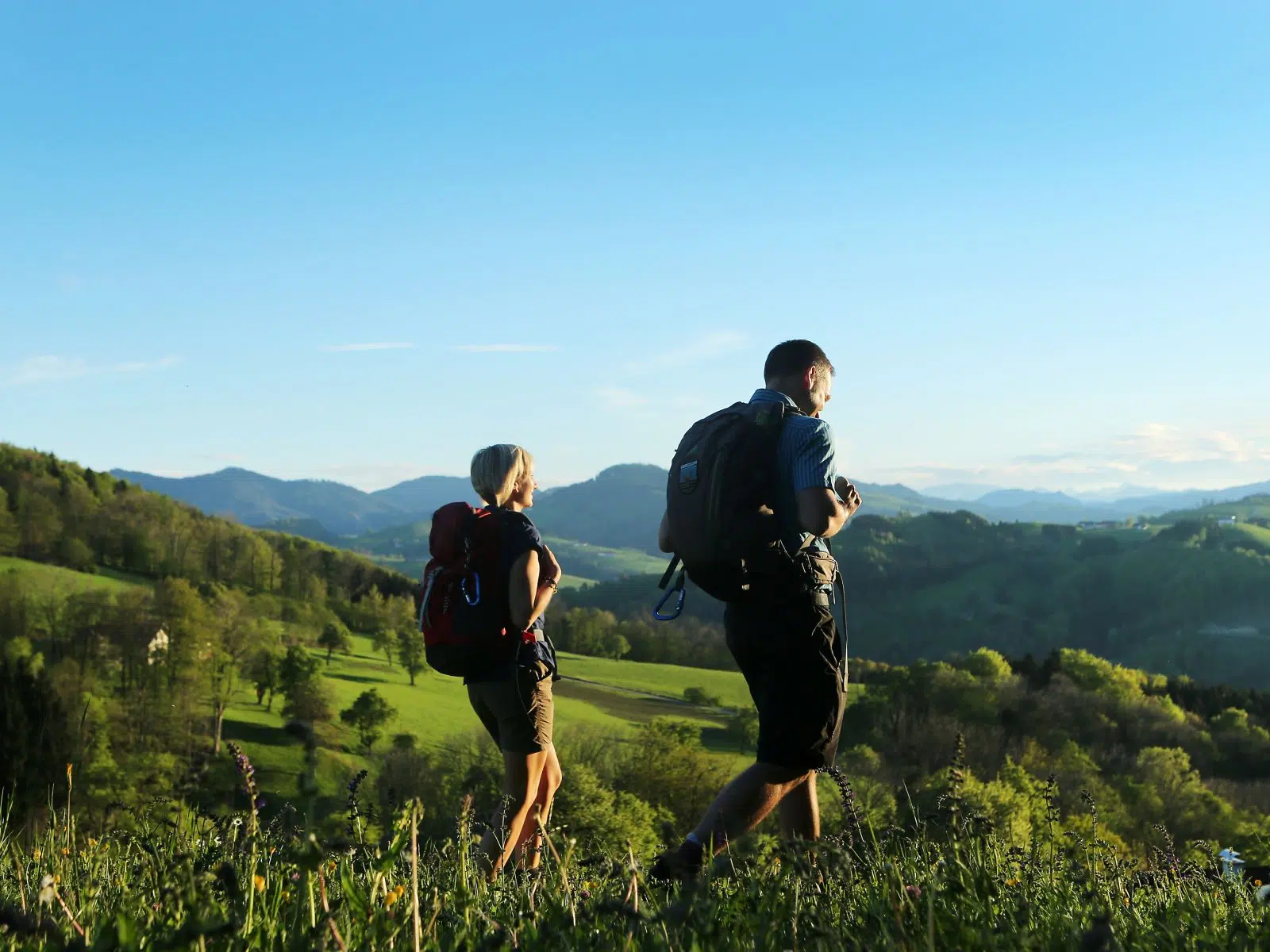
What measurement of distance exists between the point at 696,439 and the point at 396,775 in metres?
47.9

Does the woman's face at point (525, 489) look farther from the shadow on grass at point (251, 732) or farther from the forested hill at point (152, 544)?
the forested hill at point (152, 544)

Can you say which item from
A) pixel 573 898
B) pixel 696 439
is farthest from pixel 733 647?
pixel 573 898

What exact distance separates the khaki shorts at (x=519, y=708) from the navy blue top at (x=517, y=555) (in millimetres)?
29

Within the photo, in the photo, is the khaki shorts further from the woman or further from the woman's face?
the woman's face

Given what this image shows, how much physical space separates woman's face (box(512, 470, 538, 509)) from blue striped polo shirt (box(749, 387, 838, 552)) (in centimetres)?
158

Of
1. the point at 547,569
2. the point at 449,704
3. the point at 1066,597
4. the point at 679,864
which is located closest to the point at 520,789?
the point at 547,569

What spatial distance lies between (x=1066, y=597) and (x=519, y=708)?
15782 centimetres

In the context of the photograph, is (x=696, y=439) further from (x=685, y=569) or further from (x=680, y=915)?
(x=680, y=915)

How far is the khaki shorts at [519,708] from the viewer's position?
16.2 ft

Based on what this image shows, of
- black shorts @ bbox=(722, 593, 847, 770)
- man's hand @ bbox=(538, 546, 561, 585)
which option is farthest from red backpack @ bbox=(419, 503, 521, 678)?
black shorts @ bbox=(722, 593, 847, 770)

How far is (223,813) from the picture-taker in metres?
3.05

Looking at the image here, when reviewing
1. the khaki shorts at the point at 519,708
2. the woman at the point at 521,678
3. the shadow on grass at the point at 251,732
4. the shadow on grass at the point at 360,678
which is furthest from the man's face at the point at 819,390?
the shadow on grass at the point at 360,678

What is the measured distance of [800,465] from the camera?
4098 millimetres

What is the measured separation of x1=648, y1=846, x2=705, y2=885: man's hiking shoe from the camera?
3.15m
